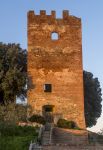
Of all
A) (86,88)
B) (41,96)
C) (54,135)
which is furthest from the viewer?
(86,88)

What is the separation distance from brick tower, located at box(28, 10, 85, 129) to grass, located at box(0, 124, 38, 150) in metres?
8.90

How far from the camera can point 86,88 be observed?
45031 millimetres

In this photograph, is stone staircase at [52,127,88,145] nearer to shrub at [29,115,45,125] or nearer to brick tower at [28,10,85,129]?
shrub at [29,115,45,125]

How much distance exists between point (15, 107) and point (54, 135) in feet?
17.3

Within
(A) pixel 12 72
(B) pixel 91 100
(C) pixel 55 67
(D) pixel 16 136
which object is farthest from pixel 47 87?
(D) pixel 16 136

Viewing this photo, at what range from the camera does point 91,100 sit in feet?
148

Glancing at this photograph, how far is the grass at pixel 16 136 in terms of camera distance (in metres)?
21.7

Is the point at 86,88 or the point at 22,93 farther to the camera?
the point at 86,88

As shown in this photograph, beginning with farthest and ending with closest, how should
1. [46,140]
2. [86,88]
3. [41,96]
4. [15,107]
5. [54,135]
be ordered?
[86,88]
[41,96]
[15,107]
[54,135]
[46,140]

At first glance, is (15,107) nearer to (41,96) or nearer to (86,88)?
(41,96)

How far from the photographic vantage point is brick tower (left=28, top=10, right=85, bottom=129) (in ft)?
127

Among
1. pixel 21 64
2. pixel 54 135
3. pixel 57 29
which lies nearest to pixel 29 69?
pixel 21 64

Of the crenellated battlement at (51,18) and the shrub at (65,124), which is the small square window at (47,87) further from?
the crenellated battlement at (51,18)

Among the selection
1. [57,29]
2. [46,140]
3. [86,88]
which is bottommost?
[46,140]
